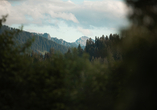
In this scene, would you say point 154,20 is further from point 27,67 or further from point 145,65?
point 27,67

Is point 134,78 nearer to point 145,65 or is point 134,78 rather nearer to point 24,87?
point 145,65

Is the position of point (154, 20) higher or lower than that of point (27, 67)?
higher

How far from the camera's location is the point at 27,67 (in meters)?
11.9

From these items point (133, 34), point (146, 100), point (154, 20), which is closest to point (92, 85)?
point (146, 100)

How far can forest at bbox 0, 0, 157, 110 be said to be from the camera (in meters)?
10.3

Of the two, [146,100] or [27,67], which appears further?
[27,67]

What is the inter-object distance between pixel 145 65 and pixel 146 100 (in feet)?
7.73

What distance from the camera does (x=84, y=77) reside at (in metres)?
Result: 11.6

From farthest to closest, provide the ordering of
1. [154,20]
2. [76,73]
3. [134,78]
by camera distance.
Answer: [76,73] → [134,78] → [154,20]

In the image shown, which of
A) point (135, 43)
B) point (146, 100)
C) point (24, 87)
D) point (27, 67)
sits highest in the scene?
point (135, 43)

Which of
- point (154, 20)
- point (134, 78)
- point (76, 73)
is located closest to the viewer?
point (154, 20)

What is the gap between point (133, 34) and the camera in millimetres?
11133

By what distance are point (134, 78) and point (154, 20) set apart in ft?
13.9

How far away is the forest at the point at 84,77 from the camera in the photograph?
10281 millimetres
